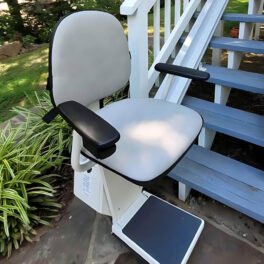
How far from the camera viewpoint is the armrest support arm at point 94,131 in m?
0.74

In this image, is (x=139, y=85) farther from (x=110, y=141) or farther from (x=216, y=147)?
(x=110, y=141)

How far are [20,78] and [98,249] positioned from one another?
213 cm

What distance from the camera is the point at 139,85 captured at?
154cm

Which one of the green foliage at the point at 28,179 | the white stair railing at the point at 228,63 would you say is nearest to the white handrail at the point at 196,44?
the white stair railing at the point at 228,63

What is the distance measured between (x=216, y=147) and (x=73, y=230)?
1096 mm

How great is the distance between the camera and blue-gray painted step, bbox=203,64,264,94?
150 centimetres

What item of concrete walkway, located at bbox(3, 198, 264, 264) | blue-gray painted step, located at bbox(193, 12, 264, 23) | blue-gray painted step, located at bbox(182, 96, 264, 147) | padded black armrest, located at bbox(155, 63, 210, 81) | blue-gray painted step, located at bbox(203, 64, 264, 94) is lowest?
concrete walkway, located at bbox(3, 198, 264, 264)

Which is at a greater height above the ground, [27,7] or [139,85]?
[139,85]

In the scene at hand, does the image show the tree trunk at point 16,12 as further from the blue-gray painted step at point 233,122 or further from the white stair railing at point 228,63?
the blue-gray painted step at point 233,122

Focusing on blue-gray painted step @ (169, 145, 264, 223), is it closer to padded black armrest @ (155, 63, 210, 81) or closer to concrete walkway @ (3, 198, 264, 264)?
concrete walkway @ (3, 198, 264, 264)

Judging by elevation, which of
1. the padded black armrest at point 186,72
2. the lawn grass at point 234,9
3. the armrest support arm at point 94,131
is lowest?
the lawn grass at point 234,9

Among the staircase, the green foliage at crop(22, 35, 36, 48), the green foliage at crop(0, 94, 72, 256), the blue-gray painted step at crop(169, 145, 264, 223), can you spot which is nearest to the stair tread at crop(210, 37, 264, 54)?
the staircase

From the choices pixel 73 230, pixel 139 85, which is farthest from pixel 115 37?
pixel 73 230

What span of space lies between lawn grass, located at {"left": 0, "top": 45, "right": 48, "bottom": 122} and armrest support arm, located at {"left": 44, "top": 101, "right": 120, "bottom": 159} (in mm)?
1485
